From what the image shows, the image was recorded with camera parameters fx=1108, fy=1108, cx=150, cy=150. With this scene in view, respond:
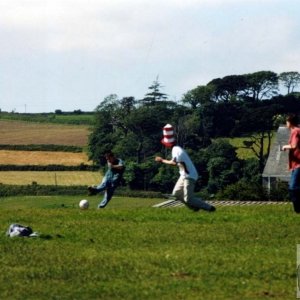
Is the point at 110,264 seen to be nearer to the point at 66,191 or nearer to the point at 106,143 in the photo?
the point at 66,191

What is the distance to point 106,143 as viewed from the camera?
11956cm

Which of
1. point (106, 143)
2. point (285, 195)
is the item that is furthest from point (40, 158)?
point (285, 195)

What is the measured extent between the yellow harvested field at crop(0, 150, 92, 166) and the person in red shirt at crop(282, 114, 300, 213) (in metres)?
81.7

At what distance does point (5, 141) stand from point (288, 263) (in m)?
101

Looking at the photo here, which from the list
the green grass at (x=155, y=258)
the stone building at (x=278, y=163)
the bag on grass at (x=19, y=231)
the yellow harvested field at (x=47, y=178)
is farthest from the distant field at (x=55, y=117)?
the bag on grass at (x=19, y=231)

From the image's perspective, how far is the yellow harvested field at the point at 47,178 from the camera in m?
95.8

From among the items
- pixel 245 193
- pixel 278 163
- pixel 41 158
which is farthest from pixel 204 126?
pixel 245 193

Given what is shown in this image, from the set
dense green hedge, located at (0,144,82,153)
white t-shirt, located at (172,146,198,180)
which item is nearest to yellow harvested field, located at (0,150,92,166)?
dense green hedge, located at (0,144,82,153)

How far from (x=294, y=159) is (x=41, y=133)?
100686mm

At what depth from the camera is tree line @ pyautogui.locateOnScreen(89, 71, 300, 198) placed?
336 ft

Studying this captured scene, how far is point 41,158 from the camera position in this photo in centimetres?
10556

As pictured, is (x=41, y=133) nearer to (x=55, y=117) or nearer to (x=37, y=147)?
(x=37, y=147)

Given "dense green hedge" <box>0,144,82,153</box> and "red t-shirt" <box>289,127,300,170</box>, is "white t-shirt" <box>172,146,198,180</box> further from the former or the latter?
"dense green hedge" <box>0,144,82,153</box>

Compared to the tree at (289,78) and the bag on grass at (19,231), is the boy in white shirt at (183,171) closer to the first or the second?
the bag on grass at (19,231)
